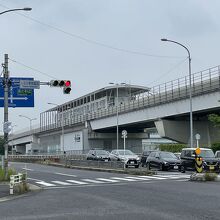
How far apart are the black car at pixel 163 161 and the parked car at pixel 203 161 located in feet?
6.16

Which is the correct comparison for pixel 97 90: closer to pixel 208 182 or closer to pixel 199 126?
pixel 199 126

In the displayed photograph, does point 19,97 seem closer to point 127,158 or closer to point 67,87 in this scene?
point 67,87

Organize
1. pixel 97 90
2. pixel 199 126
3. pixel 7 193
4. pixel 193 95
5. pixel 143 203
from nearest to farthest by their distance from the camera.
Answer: pixel 143 203 → pixel 7 193 → pixel 193 95 → pixel 199 126 → pixel 97 90

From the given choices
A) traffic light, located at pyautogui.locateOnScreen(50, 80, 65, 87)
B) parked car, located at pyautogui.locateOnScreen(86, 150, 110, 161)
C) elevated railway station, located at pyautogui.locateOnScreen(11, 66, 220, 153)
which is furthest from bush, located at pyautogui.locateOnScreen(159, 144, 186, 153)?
traffic light, located at pyautogui.locateOnScreen(50, 80, 65, 87)

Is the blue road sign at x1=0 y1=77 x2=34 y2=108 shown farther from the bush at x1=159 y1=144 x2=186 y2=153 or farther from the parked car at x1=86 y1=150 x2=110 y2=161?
the bush at x1=159 y1=144 x2=186 y2=153

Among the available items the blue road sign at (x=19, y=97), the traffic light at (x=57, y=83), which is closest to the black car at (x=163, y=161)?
the blue road sign at (x=19, y=97)

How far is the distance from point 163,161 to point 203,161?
188 inches

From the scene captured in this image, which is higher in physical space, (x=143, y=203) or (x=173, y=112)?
(x=173, y=112)

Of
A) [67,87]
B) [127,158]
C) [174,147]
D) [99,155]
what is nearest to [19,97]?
[67,87]

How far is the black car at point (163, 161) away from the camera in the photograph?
3256 cm

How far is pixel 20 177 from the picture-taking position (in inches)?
770

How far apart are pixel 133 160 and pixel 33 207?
26312mm

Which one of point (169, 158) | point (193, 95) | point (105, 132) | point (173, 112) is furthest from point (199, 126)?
point (105, 132)

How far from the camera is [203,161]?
28.4 meters
